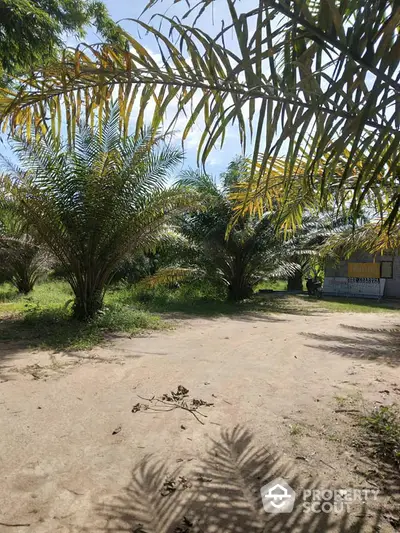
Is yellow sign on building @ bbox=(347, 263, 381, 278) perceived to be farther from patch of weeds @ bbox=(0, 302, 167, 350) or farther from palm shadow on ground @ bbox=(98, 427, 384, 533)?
palm shadow on ground @ bbox=(98, 427, 384, 533)

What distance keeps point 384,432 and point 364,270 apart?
18.1 metres

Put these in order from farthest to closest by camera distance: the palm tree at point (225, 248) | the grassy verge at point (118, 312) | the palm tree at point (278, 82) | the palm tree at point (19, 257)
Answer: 1. the palm tree at point (225, 248)
2. the palm tree at point (19, 257)
3. the grassy verge at point (118, 312)
4. the palm tree at point (278, 82)

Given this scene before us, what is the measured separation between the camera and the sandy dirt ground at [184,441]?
2.20m

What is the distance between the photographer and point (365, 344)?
7.06 metres

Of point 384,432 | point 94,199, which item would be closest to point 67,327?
point 94,199

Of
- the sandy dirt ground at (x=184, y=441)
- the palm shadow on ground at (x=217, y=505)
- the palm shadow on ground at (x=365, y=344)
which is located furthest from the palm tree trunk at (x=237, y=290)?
the palm shadow on ground at (x=217, y=505)

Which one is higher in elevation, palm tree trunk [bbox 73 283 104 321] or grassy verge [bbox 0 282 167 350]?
palm tree trunk [bbox 73 283 104 321]

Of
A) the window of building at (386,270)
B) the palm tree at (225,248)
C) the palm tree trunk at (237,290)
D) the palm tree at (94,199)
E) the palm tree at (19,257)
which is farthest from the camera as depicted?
the window of building at (386,270)

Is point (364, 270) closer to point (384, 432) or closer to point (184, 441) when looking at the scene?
point (384, 432)

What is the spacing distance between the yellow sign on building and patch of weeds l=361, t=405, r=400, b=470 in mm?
17158

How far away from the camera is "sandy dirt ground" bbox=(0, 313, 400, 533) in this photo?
220cm

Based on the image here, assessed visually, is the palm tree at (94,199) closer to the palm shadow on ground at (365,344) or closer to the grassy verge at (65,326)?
the grassy verge at (65,326)

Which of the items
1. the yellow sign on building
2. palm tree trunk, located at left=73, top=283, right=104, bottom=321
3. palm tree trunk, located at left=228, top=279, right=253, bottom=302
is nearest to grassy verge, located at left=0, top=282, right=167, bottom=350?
palm tree trunk, located at left=73, top=283, right=104, bottom=321

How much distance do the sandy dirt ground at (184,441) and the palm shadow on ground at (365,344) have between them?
0.13 metres
